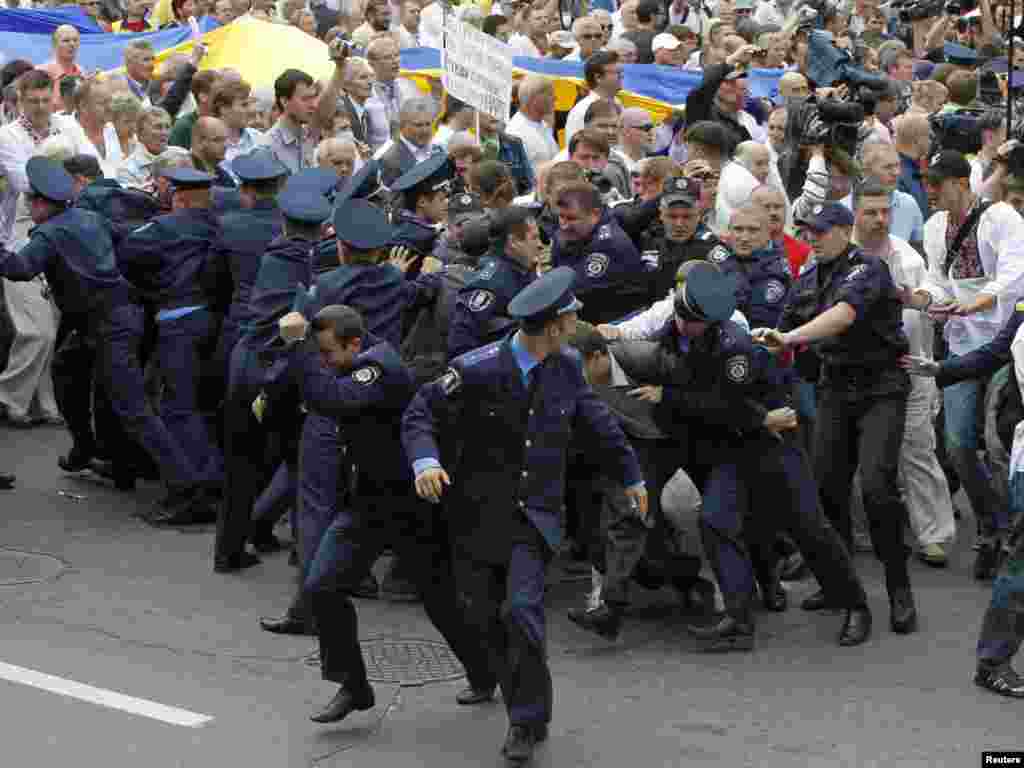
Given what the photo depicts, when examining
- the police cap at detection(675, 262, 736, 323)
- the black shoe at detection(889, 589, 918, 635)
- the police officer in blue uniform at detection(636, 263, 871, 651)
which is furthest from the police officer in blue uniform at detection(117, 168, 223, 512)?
the black shoe at detection(889, 589, 918, 635)

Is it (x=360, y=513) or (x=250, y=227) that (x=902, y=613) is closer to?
(x=360, y=513)

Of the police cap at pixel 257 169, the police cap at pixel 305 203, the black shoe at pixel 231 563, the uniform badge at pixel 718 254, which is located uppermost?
the police cap at pixel 305 203

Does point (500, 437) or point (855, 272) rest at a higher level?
point (855, 272)

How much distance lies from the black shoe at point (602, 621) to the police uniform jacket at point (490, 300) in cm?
137

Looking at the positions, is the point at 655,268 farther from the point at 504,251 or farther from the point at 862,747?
the point at 862,747

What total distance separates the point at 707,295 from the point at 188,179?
3.48m

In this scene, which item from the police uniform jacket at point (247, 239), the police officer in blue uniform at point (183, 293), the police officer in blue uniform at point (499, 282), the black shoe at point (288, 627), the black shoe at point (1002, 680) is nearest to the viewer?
the black shoe at point (1002, 680)

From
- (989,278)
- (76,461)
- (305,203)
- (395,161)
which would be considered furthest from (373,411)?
(395,161)

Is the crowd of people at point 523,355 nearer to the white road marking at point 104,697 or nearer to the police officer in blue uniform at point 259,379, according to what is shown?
the police officer in blue uniform at point 259,379

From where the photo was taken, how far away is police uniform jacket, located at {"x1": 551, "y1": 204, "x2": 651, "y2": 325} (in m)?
9.71

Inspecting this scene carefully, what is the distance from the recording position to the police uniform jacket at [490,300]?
890 centimetres

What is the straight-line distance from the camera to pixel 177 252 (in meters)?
10.7

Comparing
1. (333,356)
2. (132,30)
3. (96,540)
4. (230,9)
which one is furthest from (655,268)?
(132,30)

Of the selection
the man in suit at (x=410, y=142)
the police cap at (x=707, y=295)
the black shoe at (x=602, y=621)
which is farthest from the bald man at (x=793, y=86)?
the black shoe at (x=602, y=621)
